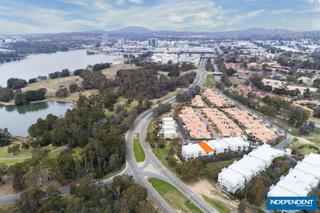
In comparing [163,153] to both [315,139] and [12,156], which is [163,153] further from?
[315,139]

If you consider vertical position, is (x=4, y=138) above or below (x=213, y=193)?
above

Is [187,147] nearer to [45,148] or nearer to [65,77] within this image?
[45,148]

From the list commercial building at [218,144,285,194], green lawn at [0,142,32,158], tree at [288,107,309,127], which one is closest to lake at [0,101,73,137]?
green lawn at [0,142,32,158]

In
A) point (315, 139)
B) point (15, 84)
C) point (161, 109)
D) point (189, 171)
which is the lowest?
point (315, 139)

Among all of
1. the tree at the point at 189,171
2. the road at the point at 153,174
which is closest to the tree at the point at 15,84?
the road at the point at 153,174

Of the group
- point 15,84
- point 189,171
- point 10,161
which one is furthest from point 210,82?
point 15,84

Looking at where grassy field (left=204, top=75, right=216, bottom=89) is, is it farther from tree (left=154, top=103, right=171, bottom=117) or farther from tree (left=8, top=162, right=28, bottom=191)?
tree (left=8, top=162, right=28, bottom=191)

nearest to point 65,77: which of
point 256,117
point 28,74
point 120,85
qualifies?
point 28,74
